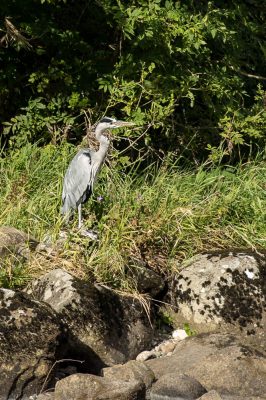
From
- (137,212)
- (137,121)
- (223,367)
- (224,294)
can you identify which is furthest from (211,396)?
(137,121)

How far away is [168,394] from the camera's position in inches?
272

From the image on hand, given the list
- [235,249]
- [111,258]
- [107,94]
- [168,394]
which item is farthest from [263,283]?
[107,94]

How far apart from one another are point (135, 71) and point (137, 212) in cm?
200

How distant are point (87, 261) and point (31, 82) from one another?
313 cm

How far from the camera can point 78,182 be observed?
8711 millimetres

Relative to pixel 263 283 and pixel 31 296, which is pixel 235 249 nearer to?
pixel 263 283

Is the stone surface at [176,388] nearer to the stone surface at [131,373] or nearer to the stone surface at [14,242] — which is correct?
the stone surface at [131,373]

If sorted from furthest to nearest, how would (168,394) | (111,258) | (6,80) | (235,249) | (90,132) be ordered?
(6,80) < (90,132) < (235,249) < (111,258) < (168,394)

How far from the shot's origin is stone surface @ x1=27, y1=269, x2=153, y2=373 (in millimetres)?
7410

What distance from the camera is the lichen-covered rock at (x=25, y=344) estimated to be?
6.69 meters

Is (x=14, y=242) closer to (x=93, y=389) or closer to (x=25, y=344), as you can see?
(x=25, y=344)

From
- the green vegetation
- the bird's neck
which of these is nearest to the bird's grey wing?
the bird's neck

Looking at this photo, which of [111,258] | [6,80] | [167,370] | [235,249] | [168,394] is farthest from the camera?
[6,80]

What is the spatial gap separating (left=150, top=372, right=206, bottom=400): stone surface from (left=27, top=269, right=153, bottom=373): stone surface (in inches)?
23.5
